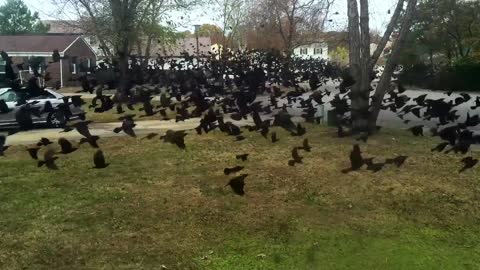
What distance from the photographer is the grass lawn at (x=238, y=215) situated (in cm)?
471

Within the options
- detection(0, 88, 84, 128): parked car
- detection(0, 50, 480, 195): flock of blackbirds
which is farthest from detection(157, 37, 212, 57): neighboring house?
detection(0, 88, 84, 128): parked car

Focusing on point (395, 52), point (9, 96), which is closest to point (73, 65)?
point (9, 96)

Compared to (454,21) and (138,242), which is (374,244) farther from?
(454,21)

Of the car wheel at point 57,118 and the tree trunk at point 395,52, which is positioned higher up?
the tree trunk at point 395,52

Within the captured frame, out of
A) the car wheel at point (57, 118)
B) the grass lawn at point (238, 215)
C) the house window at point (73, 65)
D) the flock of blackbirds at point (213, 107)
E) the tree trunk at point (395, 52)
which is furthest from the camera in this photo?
the tree trunk at point (395, 52)

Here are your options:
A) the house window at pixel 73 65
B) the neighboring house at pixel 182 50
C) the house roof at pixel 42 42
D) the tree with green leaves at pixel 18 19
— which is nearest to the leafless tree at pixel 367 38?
the neighboring house at pixel 182 50

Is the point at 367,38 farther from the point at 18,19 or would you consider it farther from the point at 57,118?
the point at 18,19

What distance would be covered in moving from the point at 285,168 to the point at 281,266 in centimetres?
350

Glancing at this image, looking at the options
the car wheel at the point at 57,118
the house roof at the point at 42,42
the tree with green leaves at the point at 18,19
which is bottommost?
the car wheel at the point at 57,118

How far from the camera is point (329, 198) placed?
6.50 meters

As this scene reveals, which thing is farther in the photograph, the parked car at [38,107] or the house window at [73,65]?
the house window at [73,65]

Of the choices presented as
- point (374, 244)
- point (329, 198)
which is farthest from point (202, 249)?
point (329, 198)

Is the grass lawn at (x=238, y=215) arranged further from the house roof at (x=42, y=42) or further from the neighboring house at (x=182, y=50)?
the house roof at (x=42, y=42)

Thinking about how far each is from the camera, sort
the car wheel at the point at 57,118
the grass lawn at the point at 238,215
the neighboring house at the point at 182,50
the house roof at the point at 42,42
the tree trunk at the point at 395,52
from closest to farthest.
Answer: the car wheel at the point at 57,118, the grass lawn at the point at 238,215, the neighboring house at the point at 182,50, the tree trunk at the point at 395,52, the house roof at the point at 42,42
